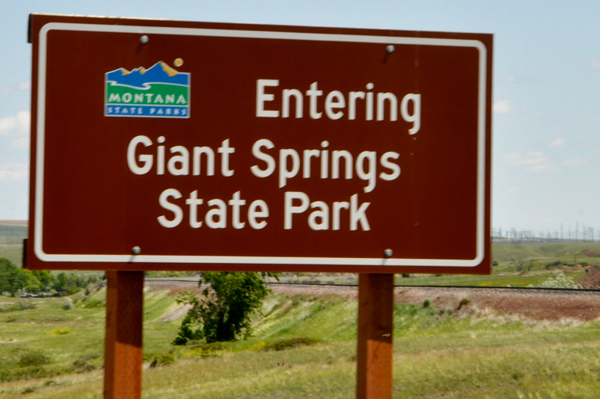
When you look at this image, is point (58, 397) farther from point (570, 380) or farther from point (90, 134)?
point (90, 134)

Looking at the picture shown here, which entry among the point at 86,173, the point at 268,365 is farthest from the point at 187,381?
the point at 86,173

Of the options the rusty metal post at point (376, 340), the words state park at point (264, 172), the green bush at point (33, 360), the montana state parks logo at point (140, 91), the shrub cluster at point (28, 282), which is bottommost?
the shrub cluster at point (28, 282)

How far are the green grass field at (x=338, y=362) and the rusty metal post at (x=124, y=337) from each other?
11067mm

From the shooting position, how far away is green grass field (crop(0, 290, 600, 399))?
52.3 ft

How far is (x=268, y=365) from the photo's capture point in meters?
25.5

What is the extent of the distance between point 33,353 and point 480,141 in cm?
4659

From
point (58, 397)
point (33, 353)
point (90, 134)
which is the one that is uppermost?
point (90, 134)

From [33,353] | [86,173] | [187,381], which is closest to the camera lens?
[86,173]

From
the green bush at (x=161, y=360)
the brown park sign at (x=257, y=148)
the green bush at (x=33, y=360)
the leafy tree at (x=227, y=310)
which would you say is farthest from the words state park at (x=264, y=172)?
the leafy tree at (x=227, y=310)

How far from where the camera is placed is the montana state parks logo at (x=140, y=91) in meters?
4.60

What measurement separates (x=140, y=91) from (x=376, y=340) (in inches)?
90.0

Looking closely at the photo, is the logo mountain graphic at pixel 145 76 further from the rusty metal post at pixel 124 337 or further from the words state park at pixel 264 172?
the rusty metal post at pixel 124 337

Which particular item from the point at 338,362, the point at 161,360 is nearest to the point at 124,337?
the point at 338,362

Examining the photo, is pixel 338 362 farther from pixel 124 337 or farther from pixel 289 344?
pixel 124 337
